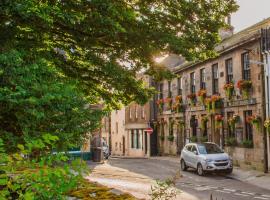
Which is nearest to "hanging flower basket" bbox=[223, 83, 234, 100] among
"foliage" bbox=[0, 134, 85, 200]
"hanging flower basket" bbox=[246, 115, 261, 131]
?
"hanging flower basket" bbox=[246, 115, 261, 131]

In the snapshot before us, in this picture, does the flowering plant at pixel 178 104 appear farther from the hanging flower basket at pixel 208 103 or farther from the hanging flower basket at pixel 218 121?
the hanging flower basket at pixel 218 121

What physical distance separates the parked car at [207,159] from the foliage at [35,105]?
1417 centimetres

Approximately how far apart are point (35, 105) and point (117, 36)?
4.42 meters

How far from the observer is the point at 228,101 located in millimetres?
26938

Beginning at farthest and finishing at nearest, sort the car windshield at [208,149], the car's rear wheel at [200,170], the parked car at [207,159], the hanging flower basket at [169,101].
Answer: the hanging flower basket at [169,101]
the car windshield at [208,149]
the car's rear wheel at [200,170]
the parked car at [207,159]

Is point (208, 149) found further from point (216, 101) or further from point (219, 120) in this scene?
point (216, 101)

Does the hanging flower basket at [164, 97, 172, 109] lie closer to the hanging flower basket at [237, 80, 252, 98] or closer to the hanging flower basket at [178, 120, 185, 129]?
the hanging flower basket at [178, 120, 185, 129]

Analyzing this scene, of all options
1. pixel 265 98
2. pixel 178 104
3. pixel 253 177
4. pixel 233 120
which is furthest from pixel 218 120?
pixel 178 104

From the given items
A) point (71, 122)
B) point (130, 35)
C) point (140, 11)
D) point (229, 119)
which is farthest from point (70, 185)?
point (229, 119)

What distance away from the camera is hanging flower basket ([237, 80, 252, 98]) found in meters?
24.3

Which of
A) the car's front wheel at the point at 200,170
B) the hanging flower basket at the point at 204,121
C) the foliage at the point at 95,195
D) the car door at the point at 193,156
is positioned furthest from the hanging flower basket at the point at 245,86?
the foliage at the point at 95,195

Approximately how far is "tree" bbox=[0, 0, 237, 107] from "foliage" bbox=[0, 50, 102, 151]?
1411mm

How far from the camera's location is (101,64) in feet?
37.8

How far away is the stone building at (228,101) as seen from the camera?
78.3 ft
